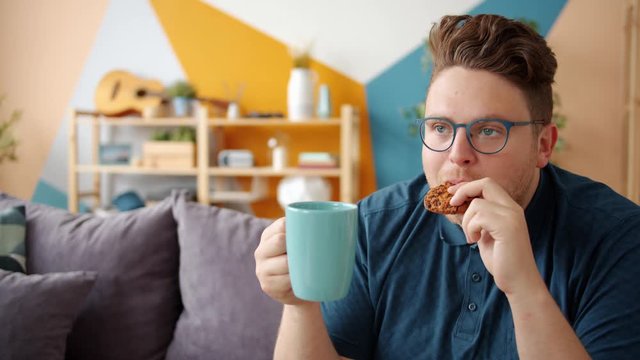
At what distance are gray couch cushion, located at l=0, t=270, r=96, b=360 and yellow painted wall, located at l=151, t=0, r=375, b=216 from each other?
7.56 feet

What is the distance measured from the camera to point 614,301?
0.82m

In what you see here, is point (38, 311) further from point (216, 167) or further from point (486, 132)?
point (216, 167)

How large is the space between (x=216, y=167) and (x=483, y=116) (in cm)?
268

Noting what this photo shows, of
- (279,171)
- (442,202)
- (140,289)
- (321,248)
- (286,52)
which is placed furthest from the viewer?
(286,52)

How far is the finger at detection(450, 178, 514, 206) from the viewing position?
0.77 meters

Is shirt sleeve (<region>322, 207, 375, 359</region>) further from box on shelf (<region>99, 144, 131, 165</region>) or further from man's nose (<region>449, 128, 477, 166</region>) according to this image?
box on shelf (<region>99, 144, 131, 165</region>)

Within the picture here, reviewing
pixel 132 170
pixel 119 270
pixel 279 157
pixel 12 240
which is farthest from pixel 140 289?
pixel 132 170

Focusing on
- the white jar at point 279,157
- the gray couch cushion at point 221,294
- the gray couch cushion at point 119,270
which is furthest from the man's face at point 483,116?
the white jar at point 279,157

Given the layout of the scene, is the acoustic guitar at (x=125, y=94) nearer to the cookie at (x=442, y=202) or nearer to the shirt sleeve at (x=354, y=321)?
the shirt sleeve at (x=354, y=321)

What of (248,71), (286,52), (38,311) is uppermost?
(286,52)

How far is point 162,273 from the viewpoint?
1.51 metres

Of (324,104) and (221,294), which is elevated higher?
(324,104)

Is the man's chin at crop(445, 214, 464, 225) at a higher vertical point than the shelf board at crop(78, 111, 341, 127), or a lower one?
lower

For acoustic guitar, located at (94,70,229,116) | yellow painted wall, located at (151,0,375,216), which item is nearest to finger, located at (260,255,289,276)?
yellow painted wall, located at (151,0,375,216)
